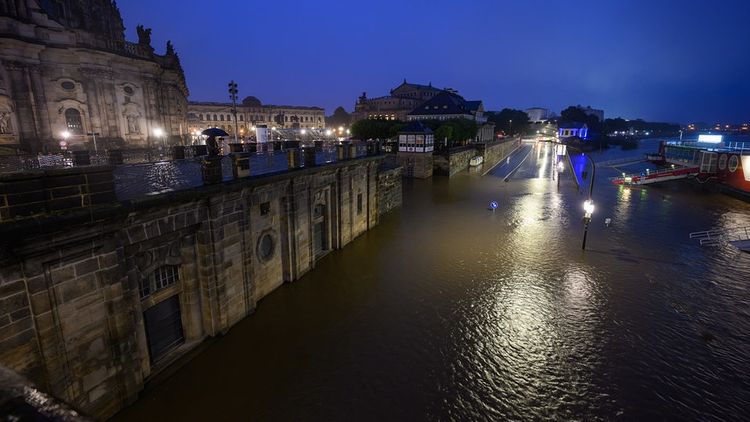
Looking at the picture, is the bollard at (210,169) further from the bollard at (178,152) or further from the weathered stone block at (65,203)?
the bollard at (178,152)

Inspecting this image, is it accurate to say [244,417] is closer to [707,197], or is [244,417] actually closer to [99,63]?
[99,63]

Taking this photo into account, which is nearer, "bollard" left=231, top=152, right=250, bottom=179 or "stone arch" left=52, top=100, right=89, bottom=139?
"bollard" left=231, top=152, right=250, bottom=179

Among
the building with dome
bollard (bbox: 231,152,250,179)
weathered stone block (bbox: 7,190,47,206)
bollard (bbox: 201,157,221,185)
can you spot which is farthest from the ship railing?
the building with dome

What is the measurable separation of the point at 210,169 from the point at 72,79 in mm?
39124

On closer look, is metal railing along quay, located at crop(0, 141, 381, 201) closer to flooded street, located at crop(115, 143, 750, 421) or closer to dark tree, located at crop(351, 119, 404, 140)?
flooded street, located at crop(115, 143, 750, 421)

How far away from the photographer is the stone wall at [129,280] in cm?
827

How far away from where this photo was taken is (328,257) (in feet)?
77.3

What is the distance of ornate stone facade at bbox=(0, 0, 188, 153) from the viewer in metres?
35.2

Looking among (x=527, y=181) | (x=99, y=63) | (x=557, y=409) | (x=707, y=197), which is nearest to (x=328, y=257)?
(x=557, y=409)

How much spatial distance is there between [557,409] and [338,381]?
7.08 meters

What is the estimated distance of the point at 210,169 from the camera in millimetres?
13133

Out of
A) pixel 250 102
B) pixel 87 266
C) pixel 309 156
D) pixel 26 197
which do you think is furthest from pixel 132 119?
pixel 250 102

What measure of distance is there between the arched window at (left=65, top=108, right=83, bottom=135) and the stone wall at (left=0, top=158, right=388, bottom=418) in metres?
36.5

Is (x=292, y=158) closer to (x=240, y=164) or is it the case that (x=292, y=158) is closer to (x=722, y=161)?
(x=240, y=164)
